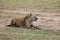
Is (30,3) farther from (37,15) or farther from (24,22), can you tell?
(24,22)

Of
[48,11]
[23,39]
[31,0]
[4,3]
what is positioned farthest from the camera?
[31,0]

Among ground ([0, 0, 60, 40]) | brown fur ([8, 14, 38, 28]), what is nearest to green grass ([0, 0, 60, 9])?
ground ([0, 0, 60, 40])

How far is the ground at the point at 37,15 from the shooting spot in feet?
27.0

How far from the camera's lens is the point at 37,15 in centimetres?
1517

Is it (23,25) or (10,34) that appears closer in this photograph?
(10,34)

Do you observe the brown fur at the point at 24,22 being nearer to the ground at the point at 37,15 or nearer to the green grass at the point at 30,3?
the ground at the point at 37,15

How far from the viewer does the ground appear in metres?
8.24

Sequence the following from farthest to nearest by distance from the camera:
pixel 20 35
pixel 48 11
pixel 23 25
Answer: pixel 48 11 → pixel 23 25 → pixel 20 35

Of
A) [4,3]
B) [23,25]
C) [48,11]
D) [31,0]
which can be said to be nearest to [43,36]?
[23,25]

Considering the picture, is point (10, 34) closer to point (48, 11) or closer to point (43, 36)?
point (43, 36)

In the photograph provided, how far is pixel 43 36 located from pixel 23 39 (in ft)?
2.61

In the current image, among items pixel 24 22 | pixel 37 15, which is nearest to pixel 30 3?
pixel 37 15

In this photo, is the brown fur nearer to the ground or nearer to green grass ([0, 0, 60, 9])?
the ground

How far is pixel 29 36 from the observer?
8.12 m
